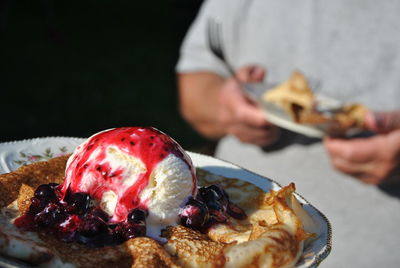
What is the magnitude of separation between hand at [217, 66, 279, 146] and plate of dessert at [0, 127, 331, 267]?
1.11 metres

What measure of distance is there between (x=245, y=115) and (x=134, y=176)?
1481mm

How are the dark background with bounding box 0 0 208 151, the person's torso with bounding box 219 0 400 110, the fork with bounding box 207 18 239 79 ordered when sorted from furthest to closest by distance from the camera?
the dark background with bounding box 0 0 208 151
the fork with bounding box 207 18 239 79
the person's torso with bounding box 219 0 400 110

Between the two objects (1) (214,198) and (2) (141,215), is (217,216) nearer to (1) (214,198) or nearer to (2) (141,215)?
(1) (214,198)

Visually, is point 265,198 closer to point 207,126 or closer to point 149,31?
point 207,126

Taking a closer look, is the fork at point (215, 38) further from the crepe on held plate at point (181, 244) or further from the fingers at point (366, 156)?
the crepe on held plate at point (181, 244)

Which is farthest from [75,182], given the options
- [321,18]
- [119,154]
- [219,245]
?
[321,18]

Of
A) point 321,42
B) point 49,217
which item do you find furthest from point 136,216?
point 321,42

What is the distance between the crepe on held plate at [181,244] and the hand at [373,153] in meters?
1.02

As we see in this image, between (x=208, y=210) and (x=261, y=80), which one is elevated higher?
(x=208, y=210)

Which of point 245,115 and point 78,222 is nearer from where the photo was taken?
point 78,222

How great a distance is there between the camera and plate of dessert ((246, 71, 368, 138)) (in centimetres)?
243

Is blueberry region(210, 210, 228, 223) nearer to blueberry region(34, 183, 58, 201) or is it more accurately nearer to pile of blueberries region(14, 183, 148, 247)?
pile of blueberries region(14, 183, 148, 247)

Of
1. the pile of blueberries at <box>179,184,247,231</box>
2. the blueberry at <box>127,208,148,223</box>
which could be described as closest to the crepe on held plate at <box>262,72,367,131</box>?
the pile of blueberries at <box>179,184,247,231</box>

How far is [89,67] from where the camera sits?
7.74 m
